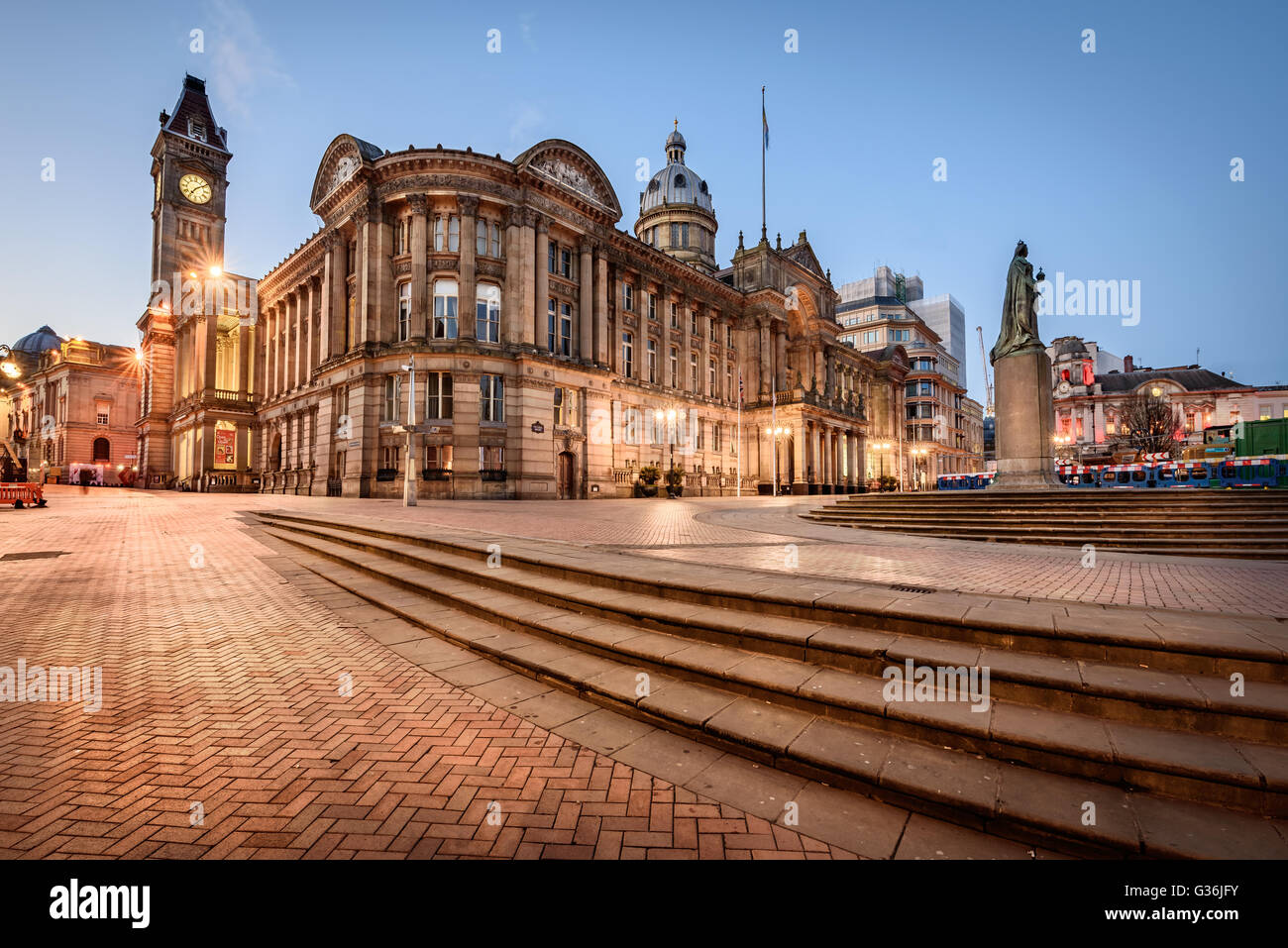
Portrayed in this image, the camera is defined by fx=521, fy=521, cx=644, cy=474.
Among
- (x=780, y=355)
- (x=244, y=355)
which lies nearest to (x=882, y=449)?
(x=780, y=355)

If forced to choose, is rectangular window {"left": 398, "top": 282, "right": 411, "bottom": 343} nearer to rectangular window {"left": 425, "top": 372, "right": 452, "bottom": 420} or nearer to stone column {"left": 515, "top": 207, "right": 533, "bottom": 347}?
rectangular window {"left": 425, "top": 372, "right": 452, "bottom": 420}

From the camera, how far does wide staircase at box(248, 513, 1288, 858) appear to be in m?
2.51

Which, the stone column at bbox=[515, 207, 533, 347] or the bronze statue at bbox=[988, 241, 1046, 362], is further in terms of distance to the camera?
the stone column at bbox=[515, 207, 533, 347]

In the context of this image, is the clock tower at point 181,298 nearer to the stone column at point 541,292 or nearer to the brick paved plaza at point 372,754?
the stone column at point 541,292

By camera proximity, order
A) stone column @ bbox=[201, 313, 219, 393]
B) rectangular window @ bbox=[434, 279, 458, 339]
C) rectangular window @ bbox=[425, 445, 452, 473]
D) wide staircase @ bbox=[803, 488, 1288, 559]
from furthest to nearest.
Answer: stone column @ bbox=[201, 313, 219, 393] < rectangular window @ bbox=[434, 279, 458, 339] < rectangular window @ bbox=[425, 445, 452, 473] < wide staircase @ bbox=[803, 488, 1288, 559]

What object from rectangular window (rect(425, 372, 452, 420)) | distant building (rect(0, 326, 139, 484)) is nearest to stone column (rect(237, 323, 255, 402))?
distant building (rect(0, 326, 139, 484))

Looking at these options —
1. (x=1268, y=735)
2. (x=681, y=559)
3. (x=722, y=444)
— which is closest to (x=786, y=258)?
(x=722, y=444)

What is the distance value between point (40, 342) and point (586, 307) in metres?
101

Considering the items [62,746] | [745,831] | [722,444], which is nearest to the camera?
[745,831]

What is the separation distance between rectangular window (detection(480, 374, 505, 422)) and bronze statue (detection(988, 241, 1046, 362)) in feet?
80.0

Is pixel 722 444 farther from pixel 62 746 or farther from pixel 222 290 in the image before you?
pixel 222 290

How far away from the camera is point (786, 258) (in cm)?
5250

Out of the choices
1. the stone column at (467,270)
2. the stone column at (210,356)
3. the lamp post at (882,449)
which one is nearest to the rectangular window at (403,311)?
the stone column at (467,270)
